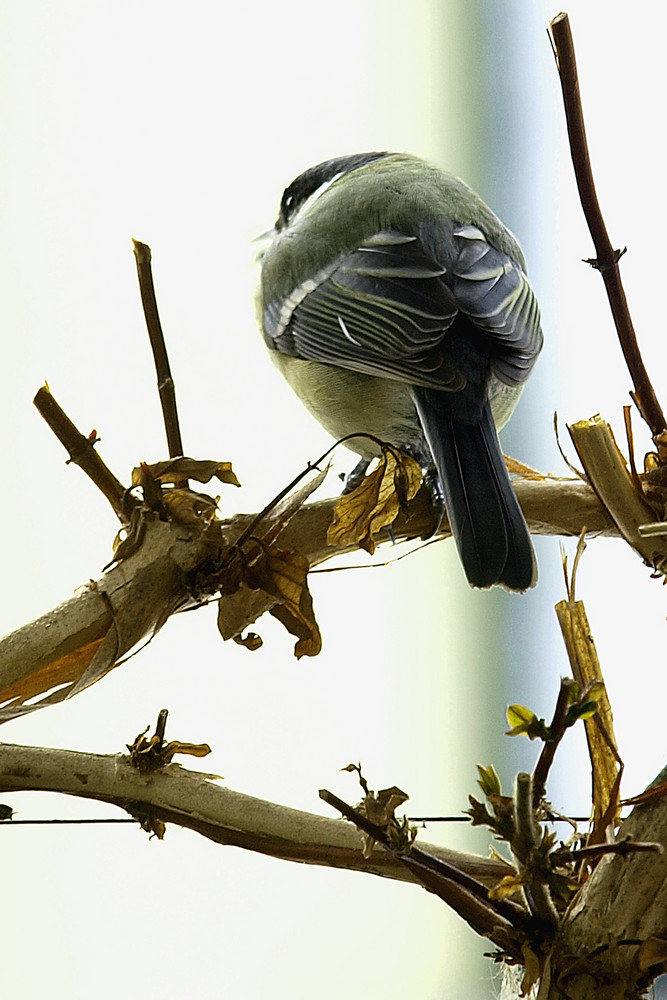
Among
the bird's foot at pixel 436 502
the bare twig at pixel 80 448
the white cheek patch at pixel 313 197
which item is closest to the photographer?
the bare twig at pixel 80 448

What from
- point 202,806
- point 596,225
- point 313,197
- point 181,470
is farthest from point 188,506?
point 313,197

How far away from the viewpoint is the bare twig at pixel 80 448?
1.40 ft

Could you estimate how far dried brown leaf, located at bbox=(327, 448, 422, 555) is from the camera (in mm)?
463

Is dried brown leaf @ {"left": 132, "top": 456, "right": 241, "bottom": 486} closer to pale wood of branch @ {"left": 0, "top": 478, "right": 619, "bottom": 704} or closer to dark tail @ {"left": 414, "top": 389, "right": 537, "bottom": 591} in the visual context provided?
pale wood of branch @ {"left": 0, "top": 478, "right": 619, "bottom": 704}

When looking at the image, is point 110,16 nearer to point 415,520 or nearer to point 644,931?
point 415,520

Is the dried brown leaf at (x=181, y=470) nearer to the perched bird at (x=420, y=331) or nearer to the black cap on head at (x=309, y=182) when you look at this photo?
the perched bird at (x=420, y=331)

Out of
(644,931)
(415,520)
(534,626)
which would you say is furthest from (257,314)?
(534,626)

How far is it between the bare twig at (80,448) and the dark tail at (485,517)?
163 mm

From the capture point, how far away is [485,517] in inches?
19.5

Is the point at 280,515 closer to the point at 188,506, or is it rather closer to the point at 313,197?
the point at 188,506

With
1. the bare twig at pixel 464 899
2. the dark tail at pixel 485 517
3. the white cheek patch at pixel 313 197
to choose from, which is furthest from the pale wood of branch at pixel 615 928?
the white cheek patch at pixel 313 197

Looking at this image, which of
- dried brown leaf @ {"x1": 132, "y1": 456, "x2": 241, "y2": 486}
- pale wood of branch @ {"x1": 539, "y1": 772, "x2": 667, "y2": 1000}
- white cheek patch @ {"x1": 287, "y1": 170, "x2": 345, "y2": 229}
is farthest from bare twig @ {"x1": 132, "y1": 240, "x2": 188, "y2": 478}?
white cheek patch @ {"x1": 287, "y1": 170, "x2": 345, "y2": 229}

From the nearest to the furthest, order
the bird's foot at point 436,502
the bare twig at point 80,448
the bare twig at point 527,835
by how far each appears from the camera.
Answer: the bare twig at point 527,835 < the bare twig at point 80,448 < the bird's foot at point 436,502

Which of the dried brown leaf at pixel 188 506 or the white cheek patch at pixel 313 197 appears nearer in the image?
the dried brown leaf at pixel 188 506
